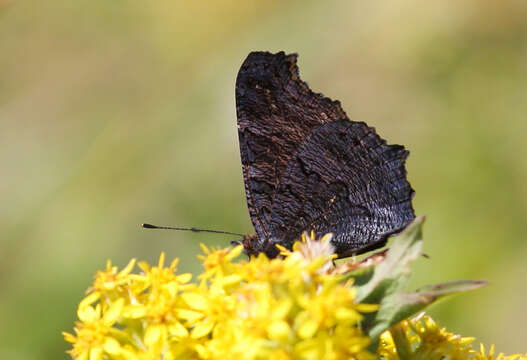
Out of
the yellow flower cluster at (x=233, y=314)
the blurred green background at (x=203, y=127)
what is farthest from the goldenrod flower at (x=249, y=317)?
the blurred green background at (x=203, y=127)

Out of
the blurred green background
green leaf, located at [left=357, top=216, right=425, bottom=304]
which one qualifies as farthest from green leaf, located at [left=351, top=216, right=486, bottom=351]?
the blurred green background

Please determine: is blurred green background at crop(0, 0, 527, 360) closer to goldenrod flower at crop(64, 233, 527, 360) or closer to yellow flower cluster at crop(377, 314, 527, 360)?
yellow flower cluster at crop(377, 314, 527, 360)

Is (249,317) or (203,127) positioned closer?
(249,317)

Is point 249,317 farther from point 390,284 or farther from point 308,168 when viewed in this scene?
point 308,168

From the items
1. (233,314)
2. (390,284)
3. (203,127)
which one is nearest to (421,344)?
(390,284)

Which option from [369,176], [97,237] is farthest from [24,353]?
[369,176]

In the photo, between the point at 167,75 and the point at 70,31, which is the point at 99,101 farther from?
the point at 70,31
